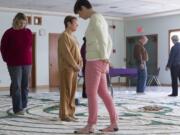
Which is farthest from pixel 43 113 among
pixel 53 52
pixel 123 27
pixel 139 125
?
pixel 123 27

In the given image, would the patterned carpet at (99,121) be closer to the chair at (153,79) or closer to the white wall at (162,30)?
the chair at (153,79)

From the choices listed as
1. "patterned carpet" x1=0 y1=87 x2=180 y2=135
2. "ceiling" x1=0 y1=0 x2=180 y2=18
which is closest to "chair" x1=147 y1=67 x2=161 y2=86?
"ceiling" x1=0 y1=0 x2=180 y2=18

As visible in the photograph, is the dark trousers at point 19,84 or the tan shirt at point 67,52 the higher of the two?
the tan shirt at point 67,52

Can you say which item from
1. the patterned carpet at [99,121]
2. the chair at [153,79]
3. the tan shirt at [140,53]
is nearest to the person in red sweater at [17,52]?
the patterned carpet at [99,121]

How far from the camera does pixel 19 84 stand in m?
4.83

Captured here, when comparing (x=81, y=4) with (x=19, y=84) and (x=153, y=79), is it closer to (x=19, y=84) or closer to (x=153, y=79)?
(x=19, y=84)

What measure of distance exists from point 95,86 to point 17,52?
1.63 m

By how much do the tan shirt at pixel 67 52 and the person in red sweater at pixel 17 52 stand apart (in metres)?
0.61

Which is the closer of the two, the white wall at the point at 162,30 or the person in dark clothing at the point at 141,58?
the person in dark clothing at the point at 141,58

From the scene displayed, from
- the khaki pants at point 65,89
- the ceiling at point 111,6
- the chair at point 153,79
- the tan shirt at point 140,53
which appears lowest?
the chair at point 153,79

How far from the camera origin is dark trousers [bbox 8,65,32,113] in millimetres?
4770

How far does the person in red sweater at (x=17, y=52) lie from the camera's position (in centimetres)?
477

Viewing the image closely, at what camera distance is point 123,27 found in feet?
50.4

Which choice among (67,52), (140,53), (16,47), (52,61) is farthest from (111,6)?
(67,52)
